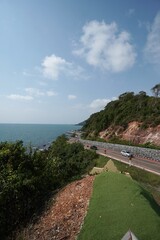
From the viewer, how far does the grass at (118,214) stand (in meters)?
8.92

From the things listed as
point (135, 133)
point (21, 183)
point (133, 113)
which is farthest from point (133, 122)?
point (21, 183)

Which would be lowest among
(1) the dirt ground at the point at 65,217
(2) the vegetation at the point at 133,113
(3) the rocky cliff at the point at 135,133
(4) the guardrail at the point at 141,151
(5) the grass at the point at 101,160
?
(5) the grass at the point at 101,160

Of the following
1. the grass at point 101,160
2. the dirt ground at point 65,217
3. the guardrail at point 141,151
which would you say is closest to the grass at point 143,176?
the grass at point 101,160

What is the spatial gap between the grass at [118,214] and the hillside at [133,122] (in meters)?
49.9

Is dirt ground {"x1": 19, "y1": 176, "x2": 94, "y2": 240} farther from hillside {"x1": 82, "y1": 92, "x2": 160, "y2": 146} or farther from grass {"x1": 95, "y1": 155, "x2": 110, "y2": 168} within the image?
hillside {"x1": 82, "y1": 92, "x2": 160, "y2": 146}

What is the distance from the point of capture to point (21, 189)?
40.6ft

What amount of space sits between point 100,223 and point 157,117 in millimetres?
60553

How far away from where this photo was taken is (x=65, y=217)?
10.5 meters

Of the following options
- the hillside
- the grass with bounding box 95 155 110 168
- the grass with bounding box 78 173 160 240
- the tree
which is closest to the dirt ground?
the grass with bounding box 78 173 160 240

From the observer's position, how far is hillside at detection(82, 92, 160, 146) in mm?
65188

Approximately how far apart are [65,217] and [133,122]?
67125 millimetres

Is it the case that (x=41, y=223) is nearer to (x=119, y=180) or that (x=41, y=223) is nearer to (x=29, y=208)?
(x=29, y=208)

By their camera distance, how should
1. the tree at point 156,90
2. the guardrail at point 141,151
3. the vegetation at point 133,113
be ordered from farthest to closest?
the tree at point 156,90
the vegetation at point 133,113
the guardrail at point 141,151

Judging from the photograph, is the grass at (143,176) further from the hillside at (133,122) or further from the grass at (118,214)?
the hillside at (133,122)
